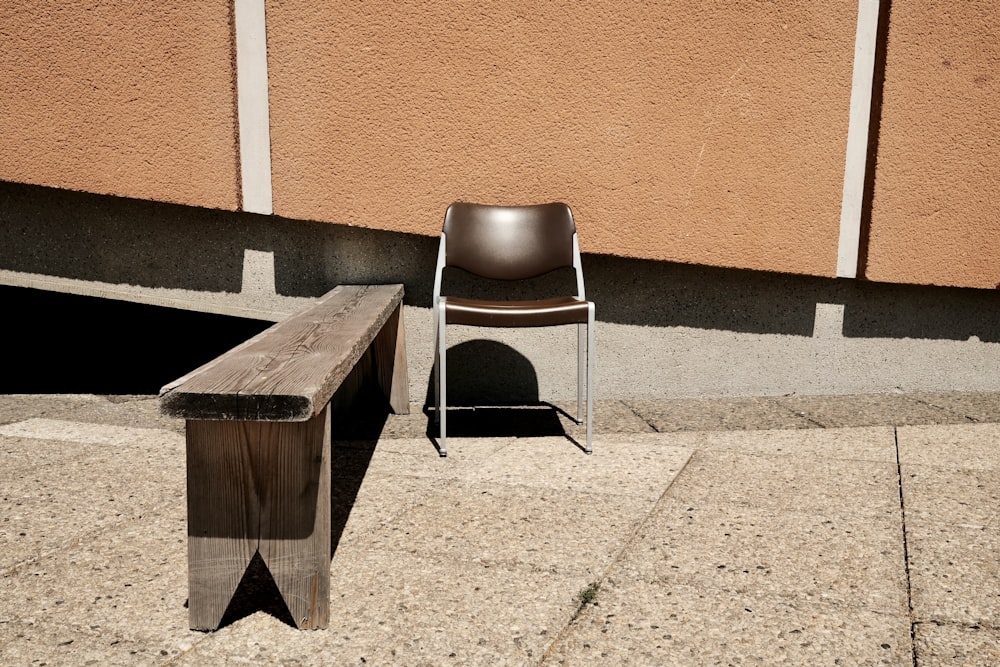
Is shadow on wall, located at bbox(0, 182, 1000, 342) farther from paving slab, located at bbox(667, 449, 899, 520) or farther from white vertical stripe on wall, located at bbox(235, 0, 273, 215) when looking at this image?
paving slab, located at bbox(667, 449, 899, 520)

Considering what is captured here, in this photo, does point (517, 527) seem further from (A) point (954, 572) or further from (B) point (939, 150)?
(B) point (939, 150)

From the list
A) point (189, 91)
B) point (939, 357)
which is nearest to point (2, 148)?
point (189, 91)

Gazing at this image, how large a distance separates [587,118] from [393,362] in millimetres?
1379

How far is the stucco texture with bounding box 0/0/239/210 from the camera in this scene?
12.5 ft

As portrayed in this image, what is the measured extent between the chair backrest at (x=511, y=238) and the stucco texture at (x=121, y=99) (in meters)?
1.03

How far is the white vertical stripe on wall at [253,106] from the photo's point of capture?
12.7ft

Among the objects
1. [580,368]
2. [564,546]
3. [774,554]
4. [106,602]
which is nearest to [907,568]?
[774,554]

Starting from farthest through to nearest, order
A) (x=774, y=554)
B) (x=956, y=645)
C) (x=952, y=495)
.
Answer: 1. (x=952, y=495)
2. (x=774, y=554)
3. (x=956, y=645)

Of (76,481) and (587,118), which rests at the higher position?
(587,118)

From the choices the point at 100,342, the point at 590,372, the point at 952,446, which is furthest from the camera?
the point at 100,342

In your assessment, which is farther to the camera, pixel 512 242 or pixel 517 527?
pixel 512 242

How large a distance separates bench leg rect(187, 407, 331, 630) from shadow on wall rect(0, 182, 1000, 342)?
2241mm

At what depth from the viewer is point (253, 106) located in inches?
155

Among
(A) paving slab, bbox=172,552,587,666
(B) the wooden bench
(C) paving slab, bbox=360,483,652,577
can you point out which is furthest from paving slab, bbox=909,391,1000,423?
(B) the wooden bench
